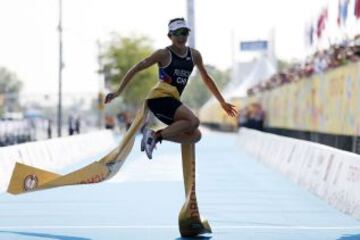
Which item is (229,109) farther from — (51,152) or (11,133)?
(11,133)

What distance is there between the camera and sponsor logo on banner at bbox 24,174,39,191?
31.6 feet

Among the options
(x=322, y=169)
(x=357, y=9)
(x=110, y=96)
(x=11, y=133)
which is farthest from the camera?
(x=11, y=133)

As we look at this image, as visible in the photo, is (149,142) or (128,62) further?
(128,62)

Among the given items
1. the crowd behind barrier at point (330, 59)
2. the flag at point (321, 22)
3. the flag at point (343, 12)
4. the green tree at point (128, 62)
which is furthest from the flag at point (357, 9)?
the green tree at point (128, 62)

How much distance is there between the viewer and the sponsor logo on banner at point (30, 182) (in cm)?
962

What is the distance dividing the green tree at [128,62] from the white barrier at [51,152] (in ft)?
172

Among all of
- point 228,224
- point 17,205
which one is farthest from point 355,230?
point 17,205

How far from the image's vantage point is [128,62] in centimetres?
9144

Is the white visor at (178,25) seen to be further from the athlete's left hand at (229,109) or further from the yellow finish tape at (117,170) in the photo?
the athlete's left hand at (229,109)

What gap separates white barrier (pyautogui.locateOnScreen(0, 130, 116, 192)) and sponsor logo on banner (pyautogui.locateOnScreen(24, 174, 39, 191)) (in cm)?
616

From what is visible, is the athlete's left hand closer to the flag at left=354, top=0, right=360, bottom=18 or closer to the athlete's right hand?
the athlete's right hand

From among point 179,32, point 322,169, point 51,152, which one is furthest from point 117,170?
point 51,152

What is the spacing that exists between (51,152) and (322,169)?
33.9 feet

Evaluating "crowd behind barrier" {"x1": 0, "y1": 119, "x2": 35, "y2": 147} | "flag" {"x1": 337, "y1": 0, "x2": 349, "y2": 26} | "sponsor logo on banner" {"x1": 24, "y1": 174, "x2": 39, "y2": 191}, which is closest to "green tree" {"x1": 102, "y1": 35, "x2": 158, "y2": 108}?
"crowd behind barrier" {"x1": 0, "y1": 119, "x2": 35, "y2": 147}
